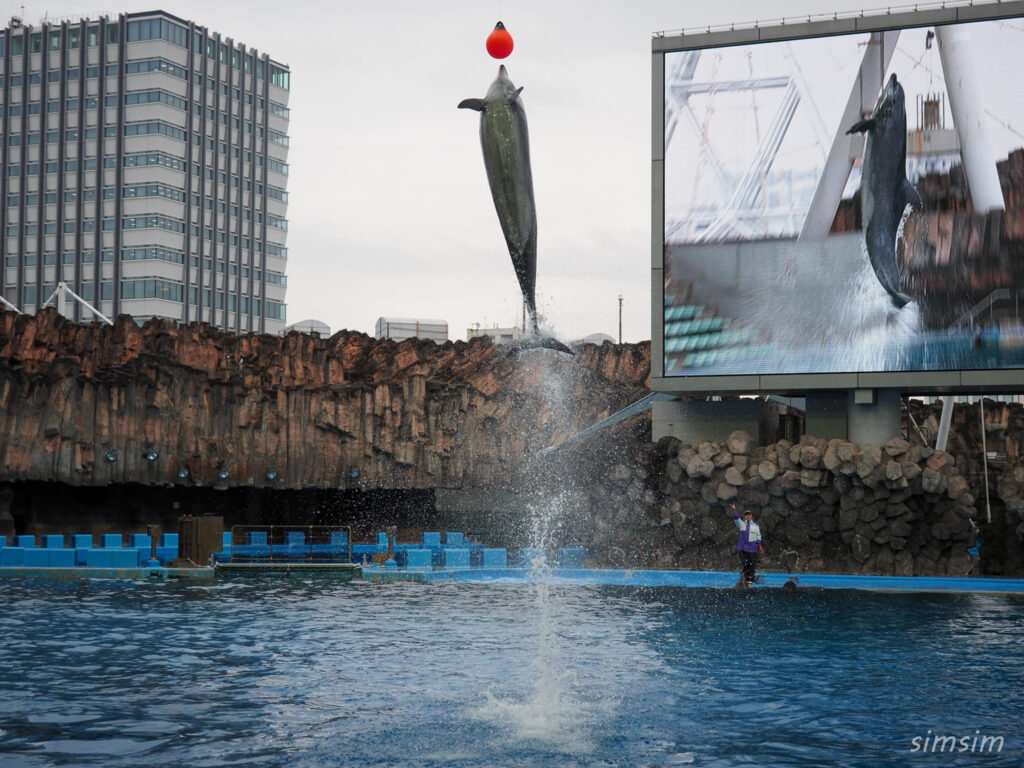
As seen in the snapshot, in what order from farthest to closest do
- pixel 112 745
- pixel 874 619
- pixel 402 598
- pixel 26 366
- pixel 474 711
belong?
1. pixel 26 366
2. pixel 402 598
3. pixel 874 619
4. pixel 474 711
5. pixel 112 745

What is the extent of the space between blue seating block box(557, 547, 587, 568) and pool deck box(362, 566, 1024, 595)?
109cm

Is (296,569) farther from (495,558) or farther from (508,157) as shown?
(508,157)

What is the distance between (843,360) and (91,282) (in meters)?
58.8

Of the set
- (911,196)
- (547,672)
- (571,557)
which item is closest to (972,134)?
(911,196)

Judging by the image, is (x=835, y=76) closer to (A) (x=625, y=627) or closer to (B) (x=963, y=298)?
(B) (x=963, y=298)

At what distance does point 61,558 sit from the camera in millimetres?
22938

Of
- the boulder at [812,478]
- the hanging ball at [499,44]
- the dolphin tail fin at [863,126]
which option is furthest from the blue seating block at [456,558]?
the hanging ball at [499,44]

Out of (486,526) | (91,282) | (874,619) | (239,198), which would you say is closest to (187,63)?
(239,198)

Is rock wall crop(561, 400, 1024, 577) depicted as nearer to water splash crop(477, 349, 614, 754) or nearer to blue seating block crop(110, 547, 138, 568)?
water splash crop(477, 349, 614, 754)

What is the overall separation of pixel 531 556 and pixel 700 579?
165 inches

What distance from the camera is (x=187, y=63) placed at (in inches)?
2869

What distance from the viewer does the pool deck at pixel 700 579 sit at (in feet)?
69.6

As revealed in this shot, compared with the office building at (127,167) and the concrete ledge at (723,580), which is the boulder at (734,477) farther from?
the office building at (127,167)

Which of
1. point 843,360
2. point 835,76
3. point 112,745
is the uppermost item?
point 835,76
